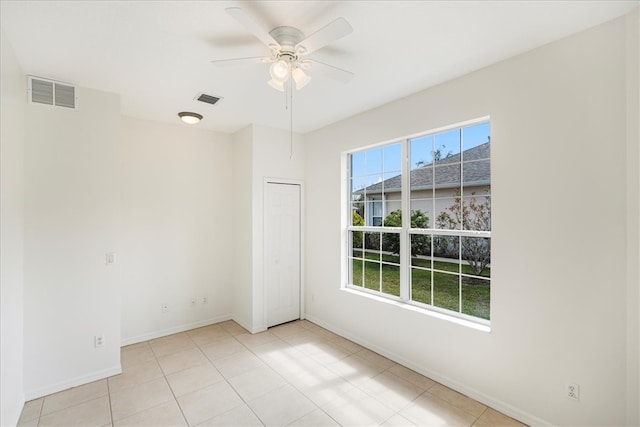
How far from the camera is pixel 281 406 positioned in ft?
7.86

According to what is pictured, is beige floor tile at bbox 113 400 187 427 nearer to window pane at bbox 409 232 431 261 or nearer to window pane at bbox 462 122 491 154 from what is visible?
window pane at bbox 409 232 431 261

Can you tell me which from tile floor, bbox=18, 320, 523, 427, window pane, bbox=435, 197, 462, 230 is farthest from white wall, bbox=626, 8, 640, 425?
window pane, bbox=435, 197, 462, 230

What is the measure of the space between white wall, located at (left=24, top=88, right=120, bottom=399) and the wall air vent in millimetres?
52

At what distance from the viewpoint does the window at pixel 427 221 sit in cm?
266

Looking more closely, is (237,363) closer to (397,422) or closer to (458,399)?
(397,422)

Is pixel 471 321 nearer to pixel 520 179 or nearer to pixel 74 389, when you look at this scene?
pixel 520 179

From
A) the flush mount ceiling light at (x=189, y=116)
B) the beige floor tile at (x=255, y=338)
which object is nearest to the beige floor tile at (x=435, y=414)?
the beige floor tile at (x=255, y=338)

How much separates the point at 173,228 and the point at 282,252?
1.51 m

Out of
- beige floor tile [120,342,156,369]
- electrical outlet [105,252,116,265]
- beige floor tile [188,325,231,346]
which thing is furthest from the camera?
beige floor tile [188,325,231,346]

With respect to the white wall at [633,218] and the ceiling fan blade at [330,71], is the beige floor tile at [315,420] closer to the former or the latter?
the white wall at [633,218]

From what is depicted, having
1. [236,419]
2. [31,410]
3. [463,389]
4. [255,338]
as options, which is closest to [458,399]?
[463,389]

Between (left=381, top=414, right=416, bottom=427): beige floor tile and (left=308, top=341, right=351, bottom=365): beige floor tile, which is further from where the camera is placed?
(left=308, top=341, right=351, bottom=365): beige floor tile

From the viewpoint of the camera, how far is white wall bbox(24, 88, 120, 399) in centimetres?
255

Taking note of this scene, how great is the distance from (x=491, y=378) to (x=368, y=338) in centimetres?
135
